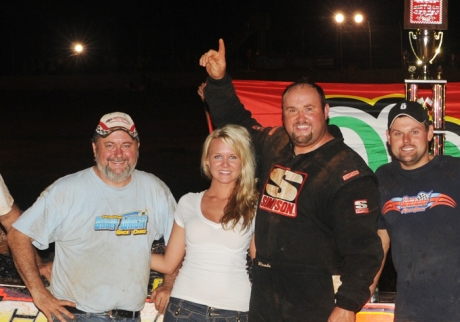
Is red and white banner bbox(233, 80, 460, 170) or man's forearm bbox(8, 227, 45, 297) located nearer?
man's forearm bbox(8, 227, 45, 297)

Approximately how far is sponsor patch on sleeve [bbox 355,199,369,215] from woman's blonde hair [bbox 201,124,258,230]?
66 cm

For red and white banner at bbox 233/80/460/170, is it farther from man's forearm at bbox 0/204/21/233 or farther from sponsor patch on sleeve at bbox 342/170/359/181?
man's forearm at bbox 0/204/21/233

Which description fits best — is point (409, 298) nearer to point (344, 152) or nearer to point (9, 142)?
point (344, 152)

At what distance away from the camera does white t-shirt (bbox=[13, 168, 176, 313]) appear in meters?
3.78

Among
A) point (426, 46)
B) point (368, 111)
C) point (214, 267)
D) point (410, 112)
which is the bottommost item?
point (214, 267)

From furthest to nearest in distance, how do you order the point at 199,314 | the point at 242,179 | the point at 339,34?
the point at 339,34
the point at 242,179
the point at 199,314

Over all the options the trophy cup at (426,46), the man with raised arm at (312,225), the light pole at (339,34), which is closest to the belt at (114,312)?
the man with raised arm at (312,225)

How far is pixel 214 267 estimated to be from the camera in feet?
12.1

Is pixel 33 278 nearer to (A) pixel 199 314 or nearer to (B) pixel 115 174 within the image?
(B) pixel 115 174

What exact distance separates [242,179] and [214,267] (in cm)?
55

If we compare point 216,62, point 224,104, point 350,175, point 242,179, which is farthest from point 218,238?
point 216,62

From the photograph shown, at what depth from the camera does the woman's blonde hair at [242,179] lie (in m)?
3.77

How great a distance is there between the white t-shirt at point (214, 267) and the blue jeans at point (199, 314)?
1.0 inches

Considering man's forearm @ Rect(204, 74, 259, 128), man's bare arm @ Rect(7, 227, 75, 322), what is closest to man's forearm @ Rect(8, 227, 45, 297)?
man's bare arm @ Rect(7, 227, 75, 322)
